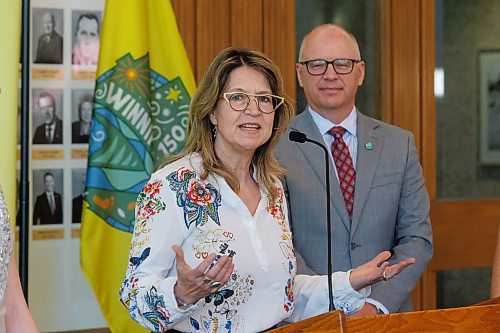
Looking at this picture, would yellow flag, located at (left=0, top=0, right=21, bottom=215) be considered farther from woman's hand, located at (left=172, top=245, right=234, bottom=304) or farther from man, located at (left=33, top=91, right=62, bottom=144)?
woman's hand, located at (left=172, top=245, right=234, bottom=304)

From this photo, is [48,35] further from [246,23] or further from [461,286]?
[461,286]

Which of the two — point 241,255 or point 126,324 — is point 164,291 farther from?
point 126,324

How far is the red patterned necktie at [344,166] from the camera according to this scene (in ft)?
8.86

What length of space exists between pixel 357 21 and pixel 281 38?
471 mm

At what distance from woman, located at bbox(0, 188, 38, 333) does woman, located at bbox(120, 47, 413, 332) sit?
0.28 meters

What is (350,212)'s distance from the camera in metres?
2.68

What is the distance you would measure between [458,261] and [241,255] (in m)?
2.40

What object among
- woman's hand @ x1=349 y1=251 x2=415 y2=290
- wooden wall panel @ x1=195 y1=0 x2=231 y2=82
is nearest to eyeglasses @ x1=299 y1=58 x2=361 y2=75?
woman's hand @ x1=349 y1=251 x2=415 y2=290

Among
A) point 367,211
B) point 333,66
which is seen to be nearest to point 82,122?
point 333,66

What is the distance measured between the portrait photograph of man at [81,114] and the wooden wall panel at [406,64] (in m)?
1.54

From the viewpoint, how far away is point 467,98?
4.21 meters

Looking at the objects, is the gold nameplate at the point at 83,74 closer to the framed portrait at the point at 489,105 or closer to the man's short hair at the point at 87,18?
the man's short hair at the point at 87,18

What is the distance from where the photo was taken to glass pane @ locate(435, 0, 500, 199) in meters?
4.15

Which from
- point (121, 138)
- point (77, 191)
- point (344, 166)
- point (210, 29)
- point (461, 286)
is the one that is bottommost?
point (461, 286)
